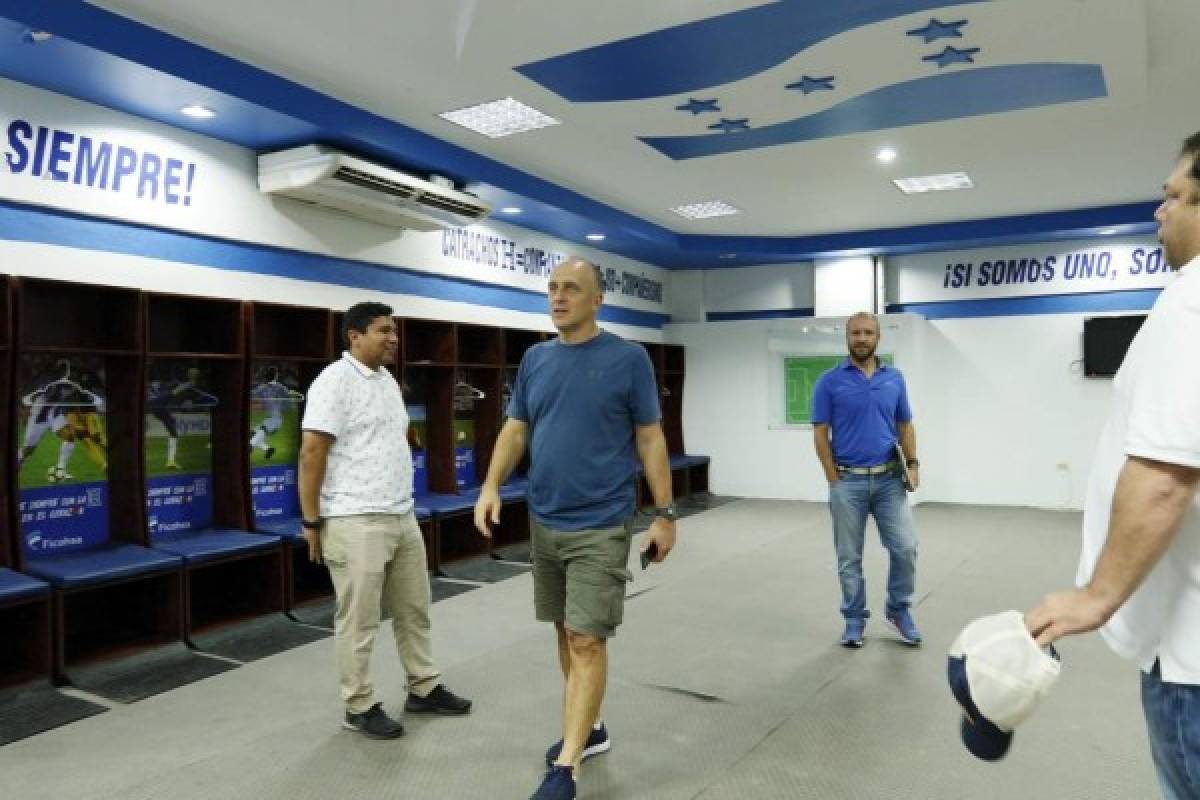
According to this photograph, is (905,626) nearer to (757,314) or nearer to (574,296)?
(574,296)

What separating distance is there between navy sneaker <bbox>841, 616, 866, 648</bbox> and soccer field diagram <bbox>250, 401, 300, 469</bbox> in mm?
3526

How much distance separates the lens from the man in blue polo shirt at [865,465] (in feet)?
12.5

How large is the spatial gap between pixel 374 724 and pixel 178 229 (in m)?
3.18

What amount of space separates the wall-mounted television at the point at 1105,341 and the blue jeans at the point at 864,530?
5.66 metres

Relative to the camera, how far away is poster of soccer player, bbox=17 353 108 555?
3990 millimetres

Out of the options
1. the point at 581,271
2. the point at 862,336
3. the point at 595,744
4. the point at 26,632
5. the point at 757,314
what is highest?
the point at 757,314

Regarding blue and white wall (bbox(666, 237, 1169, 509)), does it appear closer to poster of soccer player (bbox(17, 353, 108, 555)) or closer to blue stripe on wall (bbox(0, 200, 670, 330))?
blue stripe on wall (bbox(0, 200, 670, 330))

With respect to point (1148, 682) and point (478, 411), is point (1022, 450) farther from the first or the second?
point (1148, 682)

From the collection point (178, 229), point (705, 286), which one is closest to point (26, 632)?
point (178, 229)

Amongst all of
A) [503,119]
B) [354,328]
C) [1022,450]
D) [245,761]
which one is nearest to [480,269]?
[503,119]

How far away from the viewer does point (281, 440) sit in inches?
209

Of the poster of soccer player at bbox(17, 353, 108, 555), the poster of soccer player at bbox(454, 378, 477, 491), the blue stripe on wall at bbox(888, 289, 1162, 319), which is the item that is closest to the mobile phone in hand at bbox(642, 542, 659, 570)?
the poster of soccer player at bbox(17, 353, 108, 555)

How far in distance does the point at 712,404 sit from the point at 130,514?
22.7 feet

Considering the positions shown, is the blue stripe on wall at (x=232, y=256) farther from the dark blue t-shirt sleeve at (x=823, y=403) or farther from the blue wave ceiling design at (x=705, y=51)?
the dark blue t-shirt sleeve at (x=823, y=403)
